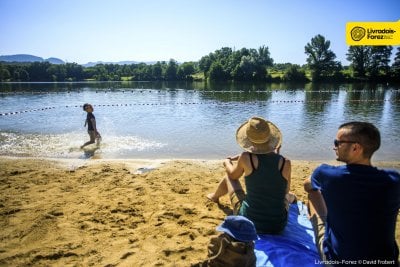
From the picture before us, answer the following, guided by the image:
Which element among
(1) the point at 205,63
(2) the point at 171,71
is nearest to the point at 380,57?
(1) the point at 205,63

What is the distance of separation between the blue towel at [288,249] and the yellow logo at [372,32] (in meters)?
13.9

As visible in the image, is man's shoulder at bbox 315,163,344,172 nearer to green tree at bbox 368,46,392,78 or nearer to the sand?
the sand

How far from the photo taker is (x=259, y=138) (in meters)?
4.19

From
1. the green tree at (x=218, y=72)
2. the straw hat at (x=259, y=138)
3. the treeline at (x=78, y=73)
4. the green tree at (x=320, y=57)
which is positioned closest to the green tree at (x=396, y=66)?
the green tree at (x=320, y=57)

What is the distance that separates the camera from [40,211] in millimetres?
5875

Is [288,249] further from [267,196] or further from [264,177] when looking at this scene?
[264,177]

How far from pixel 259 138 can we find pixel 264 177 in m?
0.60

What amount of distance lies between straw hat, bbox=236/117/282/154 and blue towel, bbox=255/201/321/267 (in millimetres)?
1172

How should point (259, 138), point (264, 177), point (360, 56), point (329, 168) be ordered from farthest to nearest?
point (360, 56) < point (259, 138) < point (264, 177) < point (329, 168)

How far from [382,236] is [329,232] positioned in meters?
0.47

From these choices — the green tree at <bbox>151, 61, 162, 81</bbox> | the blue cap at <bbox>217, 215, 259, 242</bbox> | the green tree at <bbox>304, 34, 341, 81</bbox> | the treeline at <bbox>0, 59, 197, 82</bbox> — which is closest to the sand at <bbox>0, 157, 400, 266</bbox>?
the blue cap at <bbox>217, 215, 259, 242</bbox>

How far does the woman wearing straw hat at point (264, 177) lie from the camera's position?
3.86 metres

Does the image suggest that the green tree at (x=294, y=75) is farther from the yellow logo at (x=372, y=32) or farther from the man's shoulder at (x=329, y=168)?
the man's shoulder at (x=329, y=168)

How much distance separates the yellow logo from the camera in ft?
47.5
